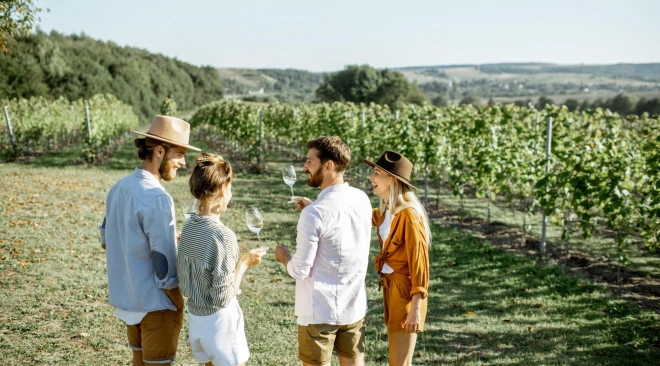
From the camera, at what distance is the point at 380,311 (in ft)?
17.9

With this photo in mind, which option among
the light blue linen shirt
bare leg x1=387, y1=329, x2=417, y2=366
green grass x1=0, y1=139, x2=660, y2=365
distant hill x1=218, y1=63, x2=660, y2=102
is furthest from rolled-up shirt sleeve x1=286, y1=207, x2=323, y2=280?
distant hill x1=218, y1=63, x2=660, y2=102

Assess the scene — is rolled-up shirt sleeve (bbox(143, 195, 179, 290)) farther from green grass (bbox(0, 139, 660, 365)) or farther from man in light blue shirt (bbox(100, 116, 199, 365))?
green grass (bbox(0, 139, 660, 365))

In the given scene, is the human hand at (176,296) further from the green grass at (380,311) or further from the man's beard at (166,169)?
the green grass at (380,311)

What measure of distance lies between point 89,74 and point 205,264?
5162 centimetres

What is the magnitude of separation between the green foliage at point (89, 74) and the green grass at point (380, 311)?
115 feet

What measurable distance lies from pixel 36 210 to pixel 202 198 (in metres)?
8.89

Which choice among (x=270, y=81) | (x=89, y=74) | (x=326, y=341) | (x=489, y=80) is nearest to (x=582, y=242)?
(x=326, y=341)

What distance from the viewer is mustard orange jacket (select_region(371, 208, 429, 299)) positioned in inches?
116

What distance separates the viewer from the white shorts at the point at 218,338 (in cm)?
254

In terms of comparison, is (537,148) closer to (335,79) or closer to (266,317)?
(266,317)

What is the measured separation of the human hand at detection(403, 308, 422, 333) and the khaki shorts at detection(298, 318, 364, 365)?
269 mm

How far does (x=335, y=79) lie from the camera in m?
71.0

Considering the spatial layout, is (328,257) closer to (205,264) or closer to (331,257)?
(331,257)

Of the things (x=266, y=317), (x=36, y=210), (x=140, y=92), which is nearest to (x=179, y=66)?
(x=140, y=92)
